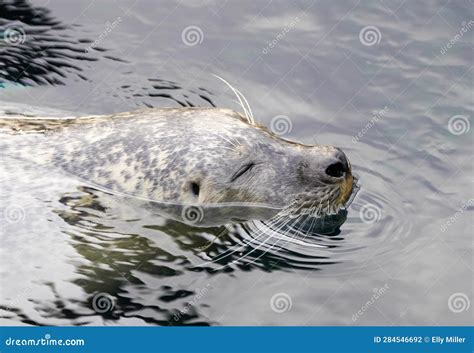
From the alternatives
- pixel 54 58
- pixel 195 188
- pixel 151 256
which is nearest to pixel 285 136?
pixel 195 188

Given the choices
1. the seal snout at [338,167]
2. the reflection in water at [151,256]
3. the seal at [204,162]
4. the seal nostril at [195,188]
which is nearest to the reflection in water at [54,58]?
the seal at [204,162]

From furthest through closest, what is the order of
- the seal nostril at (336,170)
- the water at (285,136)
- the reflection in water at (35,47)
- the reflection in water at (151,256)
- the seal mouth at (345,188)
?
the reflection in water at (35,47), the seal mouth at (345,188), the seal nostril at (336,170), the water at (285,136), the reflection in water at (151,256)

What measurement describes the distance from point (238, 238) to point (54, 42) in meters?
3.74

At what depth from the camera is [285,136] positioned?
965cm

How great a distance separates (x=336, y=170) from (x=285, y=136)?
136 cm

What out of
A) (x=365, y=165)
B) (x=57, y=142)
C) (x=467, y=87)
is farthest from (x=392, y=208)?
(x=57, y=142)

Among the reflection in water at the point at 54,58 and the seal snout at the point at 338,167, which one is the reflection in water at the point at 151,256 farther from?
the reflection in water at the point at 54,58

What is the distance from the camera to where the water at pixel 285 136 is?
758 centimetres

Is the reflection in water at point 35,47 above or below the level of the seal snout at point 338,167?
above

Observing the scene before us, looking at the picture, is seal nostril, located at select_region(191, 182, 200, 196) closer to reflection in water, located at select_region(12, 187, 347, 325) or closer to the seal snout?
reflection in water, located at select_region(12, 187, 347, 325)

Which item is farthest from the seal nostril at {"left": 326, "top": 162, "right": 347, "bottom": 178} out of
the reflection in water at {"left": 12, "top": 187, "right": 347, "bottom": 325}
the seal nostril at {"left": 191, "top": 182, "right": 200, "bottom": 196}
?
the seal nostril at {"left": 191, "top": 182, "right": 200, "bottom": 196}

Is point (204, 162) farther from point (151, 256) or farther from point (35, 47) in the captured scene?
point (35, 47)

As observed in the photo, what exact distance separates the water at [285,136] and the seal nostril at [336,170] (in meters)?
0.39

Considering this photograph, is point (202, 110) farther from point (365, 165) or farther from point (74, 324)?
point (74, 324)
